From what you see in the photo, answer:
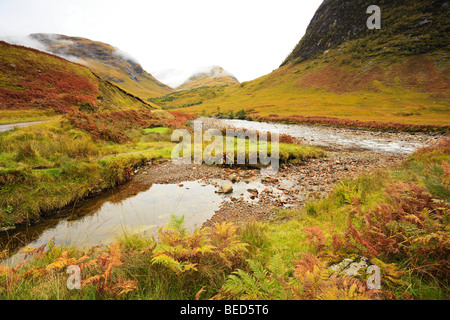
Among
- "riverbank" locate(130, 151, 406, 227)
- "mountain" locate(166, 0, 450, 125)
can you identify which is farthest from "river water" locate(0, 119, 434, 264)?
"mountain" locate(166, 0, 450, 125)

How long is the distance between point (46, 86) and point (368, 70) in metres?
101

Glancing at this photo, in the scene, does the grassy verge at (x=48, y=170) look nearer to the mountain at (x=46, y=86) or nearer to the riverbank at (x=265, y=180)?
the riverbank at (x=265, y=180)

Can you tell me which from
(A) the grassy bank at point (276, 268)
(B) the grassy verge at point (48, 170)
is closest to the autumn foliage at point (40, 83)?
(B) the grassy verge at point (48, 170)

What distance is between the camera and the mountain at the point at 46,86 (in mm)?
19812

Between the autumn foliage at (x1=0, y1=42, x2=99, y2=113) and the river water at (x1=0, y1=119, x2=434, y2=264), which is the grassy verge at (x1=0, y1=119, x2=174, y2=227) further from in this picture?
the autumn foliage at (x1=0, y1=42, x2=99, y2=113)

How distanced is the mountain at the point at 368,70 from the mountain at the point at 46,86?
138ft

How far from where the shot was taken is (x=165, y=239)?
339 cm

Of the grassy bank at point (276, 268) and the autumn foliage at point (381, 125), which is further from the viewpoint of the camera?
the autumn foliage at point (381, 125)

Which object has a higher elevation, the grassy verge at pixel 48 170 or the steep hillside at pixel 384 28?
the steep hillside at pixel 384 28

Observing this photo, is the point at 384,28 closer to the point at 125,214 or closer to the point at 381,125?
the point at 381,125

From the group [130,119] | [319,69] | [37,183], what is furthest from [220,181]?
[319,69]

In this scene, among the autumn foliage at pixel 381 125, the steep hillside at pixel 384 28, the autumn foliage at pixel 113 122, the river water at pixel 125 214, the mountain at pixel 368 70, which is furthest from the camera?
the steep hillside at pixel 384 28
